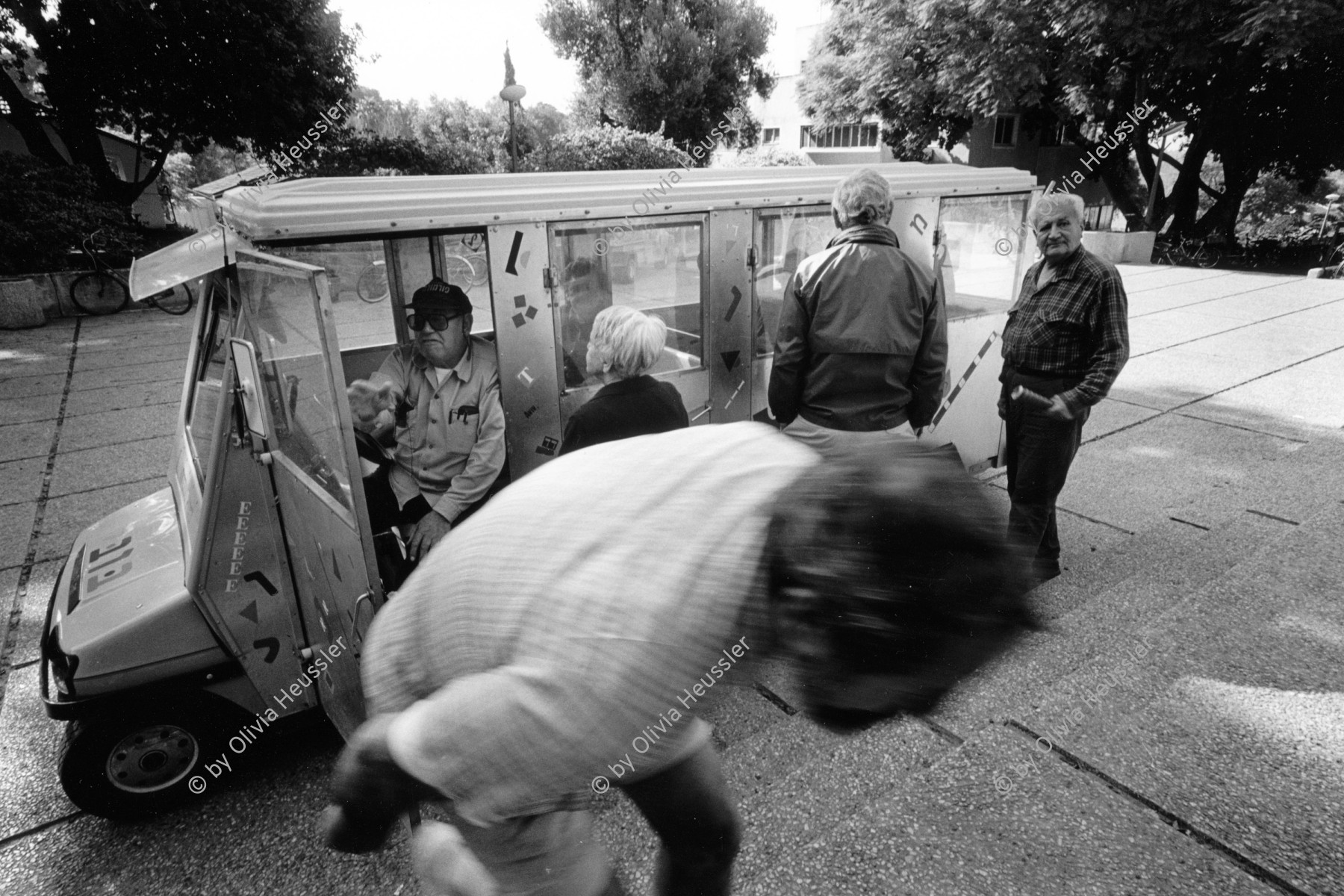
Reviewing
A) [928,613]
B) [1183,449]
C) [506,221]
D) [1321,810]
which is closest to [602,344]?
[506,221]

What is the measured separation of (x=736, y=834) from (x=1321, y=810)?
1.82 meters

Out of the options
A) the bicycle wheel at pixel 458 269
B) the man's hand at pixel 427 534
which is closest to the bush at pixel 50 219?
the bicycle wheel at pixel 458 269

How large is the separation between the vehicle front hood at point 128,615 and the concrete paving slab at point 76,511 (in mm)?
2354

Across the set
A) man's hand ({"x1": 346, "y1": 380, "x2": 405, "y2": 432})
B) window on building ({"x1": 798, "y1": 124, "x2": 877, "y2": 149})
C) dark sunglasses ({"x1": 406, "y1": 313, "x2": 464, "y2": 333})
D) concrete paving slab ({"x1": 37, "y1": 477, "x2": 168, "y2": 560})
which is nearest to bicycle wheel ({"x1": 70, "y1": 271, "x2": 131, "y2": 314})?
concrete paving slab ({"x1": 37, "y1": 477, "x2": 168, "y2": 560})

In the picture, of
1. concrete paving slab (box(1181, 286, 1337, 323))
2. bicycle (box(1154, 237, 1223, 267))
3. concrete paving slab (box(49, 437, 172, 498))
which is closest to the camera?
concrete paving slab (box(49, 437, 172, 498))

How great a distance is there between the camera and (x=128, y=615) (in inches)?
104

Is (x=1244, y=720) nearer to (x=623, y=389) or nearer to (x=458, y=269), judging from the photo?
(x=623, y=389)

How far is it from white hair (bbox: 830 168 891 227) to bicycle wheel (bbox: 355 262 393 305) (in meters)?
2.66

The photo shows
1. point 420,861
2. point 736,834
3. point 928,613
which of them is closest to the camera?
point 928,613

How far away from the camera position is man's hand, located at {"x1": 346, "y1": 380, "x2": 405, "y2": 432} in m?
3.61

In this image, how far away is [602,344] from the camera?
2.94m

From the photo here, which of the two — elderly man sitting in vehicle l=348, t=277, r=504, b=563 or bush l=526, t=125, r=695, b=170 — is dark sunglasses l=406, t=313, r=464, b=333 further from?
bush l=526, t=125, r=695, b=170

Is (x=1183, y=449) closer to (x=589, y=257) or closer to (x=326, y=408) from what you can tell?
(x=589, y=257)

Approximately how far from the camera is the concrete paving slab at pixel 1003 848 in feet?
6.75
